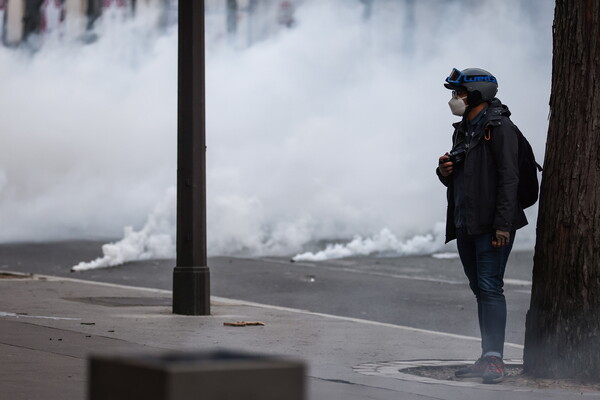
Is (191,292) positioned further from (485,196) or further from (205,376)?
(205,376)

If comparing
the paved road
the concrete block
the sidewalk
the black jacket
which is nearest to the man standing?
the black jacket

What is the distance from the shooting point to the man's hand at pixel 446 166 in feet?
24.0

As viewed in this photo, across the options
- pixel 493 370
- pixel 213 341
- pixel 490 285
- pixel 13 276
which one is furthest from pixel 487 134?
pixel 13 276

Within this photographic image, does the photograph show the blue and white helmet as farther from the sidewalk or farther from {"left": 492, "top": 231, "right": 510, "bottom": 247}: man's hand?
the sidewalk

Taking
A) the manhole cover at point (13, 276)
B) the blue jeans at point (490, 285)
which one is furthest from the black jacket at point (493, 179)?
the manhole cover at point (13, 276)

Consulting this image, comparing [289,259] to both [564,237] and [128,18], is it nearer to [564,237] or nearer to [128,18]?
[128,18]

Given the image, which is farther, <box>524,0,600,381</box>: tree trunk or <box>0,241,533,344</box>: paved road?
<box>0,241,533,344</box>: paved road

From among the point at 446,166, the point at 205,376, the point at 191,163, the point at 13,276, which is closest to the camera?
the point at 205,376

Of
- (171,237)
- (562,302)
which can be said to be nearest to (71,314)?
→ (562,302)

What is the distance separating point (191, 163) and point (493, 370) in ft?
14.1

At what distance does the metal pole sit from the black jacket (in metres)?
3.93

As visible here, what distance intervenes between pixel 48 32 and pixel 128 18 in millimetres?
2617

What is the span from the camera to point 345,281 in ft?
50.0

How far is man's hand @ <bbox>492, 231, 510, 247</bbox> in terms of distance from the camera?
23.2 ft
